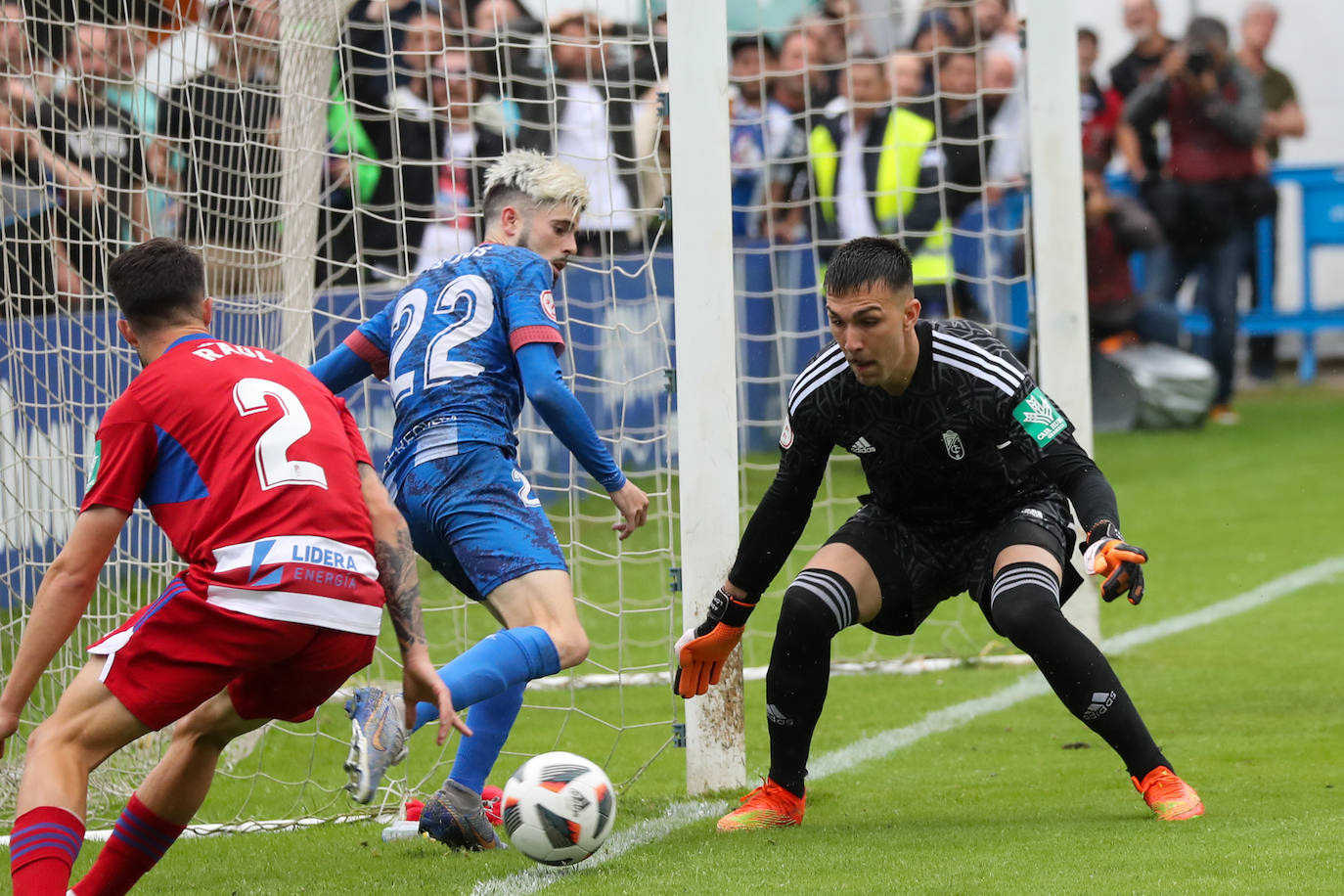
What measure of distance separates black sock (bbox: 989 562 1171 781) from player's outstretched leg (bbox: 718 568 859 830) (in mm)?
454

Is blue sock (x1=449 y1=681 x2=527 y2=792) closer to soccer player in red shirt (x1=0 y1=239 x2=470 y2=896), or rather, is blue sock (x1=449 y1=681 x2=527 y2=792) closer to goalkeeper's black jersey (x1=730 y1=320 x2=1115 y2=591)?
goalkeeper's black jersey (x1=730 y1=320 x2=1115 y2=591)

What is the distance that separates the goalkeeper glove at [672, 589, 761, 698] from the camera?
4906mm

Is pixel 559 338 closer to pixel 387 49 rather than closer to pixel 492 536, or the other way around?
pixel 492 536

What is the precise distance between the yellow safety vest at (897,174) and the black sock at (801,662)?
12.9 feet

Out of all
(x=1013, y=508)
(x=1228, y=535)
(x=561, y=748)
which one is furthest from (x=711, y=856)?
(x=1228, y=535)

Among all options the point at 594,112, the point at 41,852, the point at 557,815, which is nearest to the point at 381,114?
the point at 594,112

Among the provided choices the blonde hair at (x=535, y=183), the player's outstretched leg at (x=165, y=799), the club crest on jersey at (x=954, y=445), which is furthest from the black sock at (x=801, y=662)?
the player's outstretched leg at (x=165, y=799)

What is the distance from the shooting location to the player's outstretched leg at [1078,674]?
4.56 m

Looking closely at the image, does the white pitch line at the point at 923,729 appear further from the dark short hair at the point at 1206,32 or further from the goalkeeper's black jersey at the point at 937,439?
the dark short hair at the point at 1206,32

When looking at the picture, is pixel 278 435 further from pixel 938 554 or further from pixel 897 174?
pixel 897 174

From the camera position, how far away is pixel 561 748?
618cm

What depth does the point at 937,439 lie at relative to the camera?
4.79 meters

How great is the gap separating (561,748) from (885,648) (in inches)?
94.2

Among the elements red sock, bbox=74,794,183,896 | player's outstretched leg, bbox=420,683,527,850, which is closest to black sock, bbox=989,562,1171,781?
player's outstretched leg, bbox=420,683,527,850
